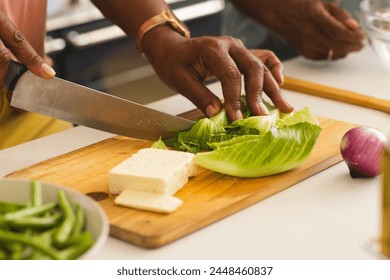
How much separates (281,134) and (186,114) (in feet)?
1.45

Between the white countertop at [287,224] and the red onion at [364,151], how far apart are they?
3 centimetres

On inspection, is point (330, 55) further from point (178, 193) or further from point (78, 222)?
point (78, 222)

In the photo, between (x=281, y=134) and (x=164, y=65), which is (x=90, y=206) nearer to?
(x=281, y=134)

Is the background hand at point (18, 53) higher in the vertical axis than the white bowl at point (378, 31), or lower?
higher

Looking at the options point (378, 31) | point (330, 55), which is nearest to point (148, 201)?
point (378, 31)

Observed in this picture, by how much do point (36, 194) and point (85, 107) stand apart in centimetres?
44

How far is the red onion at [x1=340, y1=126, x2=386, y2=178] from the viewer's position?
5.14 ft

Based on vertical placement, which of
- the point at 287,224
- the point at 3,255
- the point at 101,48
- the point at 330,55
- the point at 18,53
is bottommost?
the point at 101,48

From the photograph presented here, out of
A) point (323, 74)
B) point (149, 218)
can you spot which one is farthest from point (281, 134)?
point (323, 74)

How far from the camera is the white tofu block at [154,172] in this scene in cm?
144

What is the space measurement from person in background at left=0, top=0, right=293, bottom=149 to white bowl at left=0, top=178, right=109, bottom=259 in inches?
14.3

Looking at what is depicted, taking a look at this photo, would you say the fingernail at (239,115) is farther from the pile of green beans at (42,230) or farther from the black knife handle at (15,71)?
the pile of green beans at (42,230)

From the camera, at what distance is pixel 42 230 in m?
1.24

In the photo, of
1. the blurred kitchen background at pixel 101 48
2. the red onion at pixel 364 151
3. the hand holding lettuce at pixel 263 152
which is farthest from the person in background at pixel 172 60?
the blurred kitchen background at pixel 101 48
